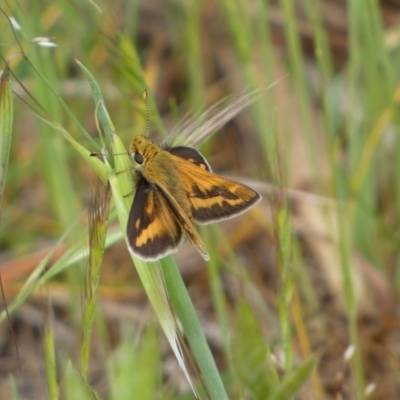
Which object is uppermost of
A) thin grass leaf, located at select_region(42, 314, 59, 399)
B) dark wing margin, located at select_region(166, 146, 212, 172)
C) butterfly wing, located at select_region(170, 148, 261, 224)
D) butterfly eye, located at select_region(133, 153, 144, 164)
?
butterfly eye, located at select_region(133, 153, 144, 164)

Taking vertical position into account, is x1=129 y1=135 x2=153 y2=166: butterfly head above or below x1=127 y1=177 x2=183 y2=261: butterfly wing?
above

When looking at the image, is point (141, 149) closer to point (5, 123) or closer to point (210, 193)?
point (210, 193)

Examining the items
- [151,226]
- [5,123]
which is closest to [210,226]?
[151,226]

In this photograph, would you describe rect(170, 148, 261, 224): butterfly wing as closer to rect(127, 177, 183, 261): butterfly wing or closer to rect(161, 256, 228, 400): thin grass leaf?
rect(127, 177, 183, 261): butterfly wing

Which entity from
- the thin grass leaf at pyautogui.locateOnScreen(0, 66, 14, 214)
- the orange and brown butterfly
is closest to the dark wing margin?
the orange and brown butterfly

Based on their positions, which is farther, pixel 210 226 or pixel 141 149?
pixel 210 226

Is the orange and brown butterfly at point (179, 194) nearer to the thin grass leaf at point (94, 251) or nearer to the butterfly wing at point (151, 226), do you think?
the butterfly wing at point (151, 226)

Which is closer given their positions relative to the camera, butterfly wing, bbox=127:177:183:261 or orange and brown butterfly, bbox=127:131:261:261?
butterfly wing, bbox=127:177:183:261

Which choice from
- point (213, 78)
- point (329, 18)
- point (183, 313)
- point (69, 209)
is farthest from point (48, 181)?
point (329, 18)
